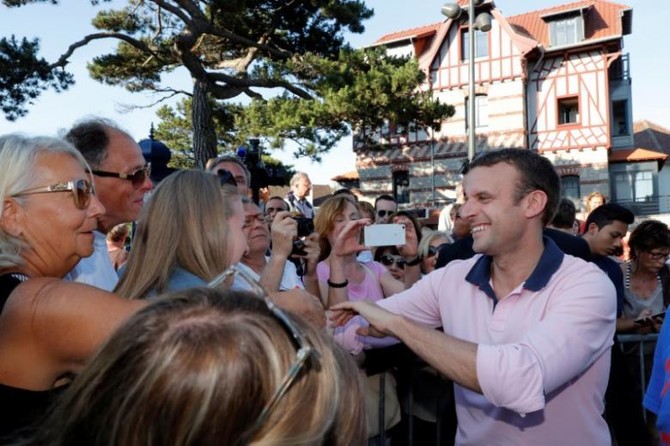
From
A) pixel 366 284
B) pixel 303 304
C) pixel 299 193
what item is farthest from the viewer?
pixel 299 193

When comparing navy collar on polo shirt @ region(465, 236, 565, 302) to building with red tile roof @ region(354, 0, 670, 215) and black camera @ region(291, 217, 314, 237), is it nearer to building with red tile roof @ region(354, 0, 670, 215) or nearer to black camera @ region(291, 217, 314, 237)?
black camera @ region(291, 217, 314, 237)

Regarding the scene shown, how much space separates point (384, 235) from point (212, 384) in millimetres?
3201

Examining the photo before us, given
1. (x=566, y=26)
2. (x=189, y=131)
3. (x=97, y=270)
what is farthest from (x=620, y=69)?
(x=97, y=270)

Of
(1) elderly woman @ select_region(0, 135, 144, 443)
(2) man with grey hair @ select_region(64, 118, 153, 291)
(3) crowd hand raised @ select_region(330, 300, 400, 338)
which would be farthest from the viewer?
(2) man with grey hair @ select_region(64, 118, 153, 291)

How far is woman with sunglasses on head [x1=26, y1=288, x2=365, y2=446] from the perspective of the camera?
31.4 inches

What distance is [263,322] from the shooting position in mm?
894

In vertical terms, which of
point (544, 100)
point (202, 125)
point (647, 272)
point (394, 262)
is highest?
point (544, 100)

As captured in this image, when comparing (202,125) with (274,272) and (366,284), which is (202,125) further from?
(274,272)

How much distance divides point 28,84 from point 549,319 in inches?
514

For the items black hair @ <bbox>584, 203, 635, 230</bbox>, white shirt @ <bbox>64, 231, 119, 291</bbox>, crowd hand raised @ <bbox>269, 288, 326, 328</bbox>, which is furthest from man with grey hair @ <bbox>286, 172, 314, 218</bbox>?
crowd hand raised @ <bbox>269, 288, 326, 328</bbox>

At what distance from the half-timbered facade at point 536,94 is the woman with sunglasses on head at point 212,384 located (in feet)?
75.2

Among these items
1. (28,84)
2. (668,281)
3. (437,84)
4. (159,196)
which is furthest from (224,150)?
(159,196)

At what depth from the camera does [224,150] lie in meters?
20.8

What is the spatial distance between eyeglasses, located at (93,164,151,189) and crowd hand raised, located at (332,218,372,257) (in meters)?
1.15
